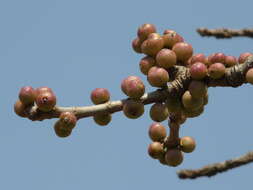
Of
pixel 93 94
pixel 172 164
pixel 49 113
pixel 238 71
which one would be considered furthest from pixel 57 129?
pixel 238 71

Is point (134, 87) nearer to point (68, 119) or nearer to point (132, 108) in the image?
point (132, 108)

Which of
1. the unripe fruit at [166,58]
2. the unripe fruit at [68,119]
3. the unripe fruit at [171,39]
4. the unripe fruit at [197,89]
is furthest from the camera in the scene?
the unripe fruit at [171,39]

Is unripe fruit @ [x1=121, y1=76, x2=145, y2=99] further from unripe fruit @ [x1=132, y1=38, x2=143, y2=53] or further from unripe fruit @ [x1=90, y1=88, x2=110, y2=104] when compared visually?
unripe fruit @ [x1=132, y1=38, x2=143, y2=53]

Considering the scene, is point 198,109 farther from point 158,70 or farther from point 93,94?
point 93,94

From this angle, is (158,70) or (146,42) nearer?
(158,70)

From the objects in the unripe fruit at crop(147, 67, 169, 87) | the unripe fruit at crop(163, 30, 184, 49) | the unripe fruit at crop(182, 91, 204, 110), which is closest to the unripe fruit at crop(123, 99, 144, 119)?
the unripe fruit at crop(147, 67, 169, 87)

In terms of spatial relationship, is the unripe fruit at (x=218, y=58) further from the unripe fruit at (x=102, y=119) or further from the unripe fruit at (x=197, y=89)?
the unripe fruit at (x=102, y=119)

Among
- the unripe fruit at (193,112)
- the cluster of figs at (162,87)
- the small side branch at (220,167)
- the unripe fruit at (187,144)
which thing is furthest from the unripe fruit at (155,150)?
the small side branch at (220,167)
